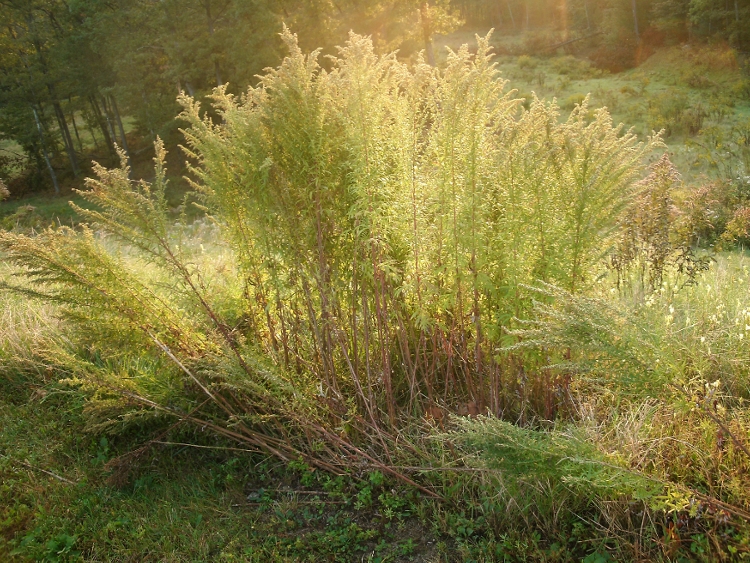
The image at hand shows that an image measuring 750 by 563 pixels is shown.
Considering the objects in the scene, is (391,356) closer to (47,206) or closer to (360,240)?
(360,240)

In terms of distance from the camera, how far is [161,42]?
2559 centimetres

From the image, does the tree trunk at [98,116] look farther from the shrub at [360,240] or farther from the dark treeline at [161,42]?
the shrub at [360,240]

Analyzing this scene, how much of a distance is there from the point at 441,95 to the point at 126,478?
2.60 metres

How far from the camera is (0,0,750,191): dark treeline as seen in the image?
21109mm

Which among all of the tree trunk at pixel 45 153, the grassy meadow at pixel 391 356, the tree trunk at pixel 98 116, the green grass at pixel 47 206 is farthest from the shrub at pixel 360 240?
the tree trunk at pixel 98 116

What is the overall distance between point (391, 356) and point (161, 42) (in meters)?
26.7

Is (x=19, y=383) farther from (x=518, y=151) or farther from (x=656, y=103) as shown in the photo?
(x=656, y=103)

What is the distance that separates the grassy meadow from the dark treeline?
17.5m

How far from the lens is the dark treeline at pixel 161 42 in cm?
2111

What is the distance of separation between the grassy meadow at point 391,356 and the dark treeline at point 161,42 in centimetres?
1747

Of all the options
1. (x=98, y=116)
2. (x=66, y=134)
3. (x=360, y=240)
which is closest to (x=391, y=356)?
(x=360, y=240)

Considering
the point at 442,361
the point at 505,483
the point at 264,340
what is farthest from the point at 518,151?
Result: the point at 264,340

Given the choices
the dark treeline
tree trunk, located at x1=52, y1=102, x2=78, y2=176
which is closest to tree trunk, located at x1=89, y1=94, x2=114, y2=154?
the dark treeline

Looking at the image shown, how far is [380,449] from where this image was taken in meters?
2.98
